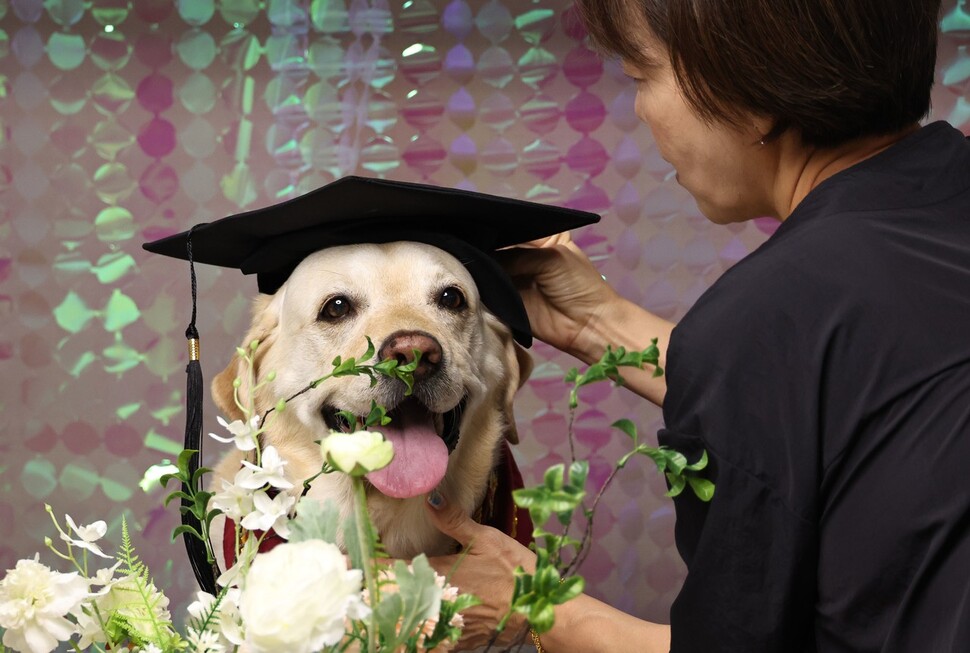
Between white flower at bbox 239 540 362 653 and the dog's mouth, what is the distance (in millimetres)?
920

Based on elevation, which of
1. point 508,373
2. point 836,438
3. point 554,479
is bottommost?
point 508,373

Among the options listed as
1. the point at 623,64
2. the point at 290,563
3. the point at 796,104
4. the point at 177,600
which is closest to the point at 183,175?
the point at 177,600

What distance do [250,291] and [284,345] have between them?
1159mm

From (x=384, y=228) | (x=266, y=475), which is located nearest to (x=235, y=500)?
(x=266, y=475)

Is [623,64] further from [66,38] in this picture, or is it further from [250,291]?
[66,38]

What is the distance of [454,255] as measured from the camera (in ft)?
6.12

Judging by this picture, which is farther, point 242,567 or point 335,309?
point 335,309

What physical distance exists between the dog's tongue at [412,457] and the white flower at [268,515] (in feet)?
2.50

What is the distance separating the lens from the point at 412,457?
1641 millimetres

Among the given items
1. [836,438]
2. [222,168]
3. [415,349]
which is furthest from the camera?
[222,168]

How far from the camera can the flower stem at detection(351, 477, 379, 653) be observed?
25.3 inches

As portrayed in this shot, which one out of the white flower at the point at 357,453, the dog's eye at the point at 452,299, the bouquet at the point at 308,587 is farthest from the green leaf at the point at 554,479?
the dog's eye at the point at 452,299

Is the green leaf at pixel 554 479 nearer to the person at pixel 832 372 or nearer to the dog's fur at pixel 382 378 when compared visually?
the person at pixel 832 372

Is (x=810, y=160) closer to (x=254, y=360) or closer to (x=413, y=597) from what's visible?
(x=413, y=597)
